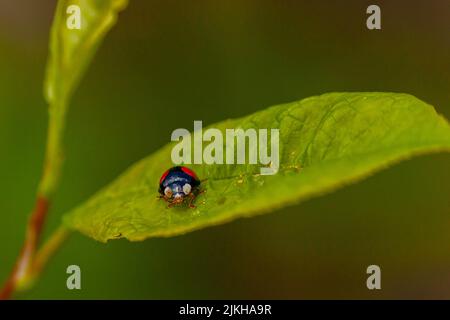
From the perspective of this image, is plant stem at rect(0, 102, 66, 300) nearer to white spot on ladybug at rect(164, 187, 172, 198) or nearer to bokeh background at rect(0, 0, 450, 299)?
white spot on ladybug at rect(164, 187, 172, 198)

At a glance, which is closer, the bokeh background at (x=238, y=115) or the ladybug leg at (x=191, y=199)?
the ladybug leg at (x=191, y=199)

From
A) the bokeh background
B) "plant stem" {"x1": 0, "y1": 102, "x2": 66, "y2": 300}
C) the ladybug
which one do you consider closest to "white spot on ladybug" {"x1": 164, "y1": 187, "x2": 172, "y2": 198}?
the ladybug

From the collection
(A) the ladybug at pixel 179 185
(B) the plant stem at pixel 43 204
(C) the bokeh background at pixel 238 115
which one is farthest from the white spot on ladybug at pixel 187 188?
(C) the bokeh background at pixel 238 115

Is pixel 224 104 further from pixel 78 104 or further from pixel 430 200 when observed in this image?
pixel 430 200

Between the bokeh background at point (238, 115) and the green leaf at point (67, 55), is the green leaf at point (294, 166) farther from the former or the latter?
the bokeh background at point (238, 115)

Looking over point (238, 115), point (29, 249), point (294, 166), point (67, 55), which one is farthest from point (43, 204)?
point (238, 115)

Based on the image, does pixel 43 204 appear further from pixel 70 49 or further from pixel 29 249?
pixel 70 49
